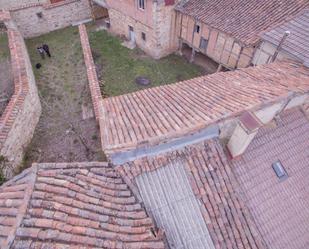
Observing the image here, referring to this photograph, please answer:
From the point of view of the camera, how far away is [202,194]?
7.36 meters

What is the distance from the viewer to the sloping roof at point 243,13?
15.5m

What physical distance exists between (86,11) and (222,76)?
17499 millimetres

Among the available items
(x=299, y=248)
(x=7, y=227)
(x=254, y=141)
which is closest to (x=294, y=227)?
(x=299, y=248)

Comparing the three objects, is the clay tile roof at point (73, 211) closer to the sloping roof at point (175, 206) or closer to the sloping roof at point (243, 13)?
the sloping roof at point (175, 206)

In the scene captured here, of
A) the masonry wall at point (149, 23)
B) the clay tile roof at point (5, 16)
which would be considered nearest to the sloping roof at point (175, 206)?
the masonry wall at point (149, 23)

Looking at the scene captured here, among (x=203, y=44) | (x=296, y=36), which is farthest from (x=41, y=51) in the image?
(x=296, y=36)

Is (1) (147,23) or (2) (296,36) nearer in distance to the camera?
(2) (296,36)

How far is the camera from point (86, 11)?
24.1m

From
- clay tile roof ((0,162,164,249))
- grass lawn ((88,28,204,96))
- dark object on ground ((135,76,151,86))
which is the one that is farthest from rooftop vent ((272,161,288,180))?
dark object on ground ((135,76,151,86))

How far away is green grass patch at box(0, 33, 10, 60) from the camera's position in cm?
1825

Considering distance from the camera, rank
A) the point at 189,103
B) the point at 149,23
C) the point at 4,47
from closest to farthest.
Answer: the point at 189,103
the point at 4,47
the point at 149,23

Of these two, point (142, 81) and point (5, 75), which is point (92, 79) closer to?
point (142, 81)

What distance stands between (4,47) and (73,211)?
17.5m

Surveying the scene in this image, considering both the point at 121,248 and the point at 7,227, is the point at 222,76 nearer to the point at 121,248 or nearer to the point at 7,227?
the point at 121,248
